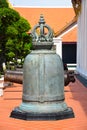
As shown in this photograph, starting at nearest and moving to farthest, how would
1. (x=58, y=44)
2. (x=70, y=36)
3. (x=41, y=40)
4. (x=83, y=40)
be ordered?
(x=41, y=40) < (x=83, y=40) < (x=58, y=44) < (x=70, y=36)

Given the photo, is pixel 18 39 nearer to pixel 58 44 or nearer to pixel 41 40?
pixel 58 44

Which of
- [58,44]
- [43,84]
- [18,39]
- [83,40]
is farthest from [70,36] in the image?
[43,84]

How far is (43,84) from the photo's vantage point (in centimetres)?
894

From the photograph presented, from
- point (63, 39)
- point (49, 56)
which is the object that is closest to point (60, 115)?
point (49, 56)

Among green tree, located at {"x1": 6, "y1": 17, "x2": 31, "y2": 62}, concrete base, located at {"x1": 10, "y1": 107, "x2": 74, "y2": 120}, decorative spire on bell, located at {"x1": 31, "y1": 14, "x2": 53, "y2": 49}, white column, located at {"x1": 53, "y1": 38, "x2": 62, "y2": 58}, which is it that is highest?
decorative spire on bell, located at {"x1": 31, "y1": 14, "x2": 53, "y2": 49}

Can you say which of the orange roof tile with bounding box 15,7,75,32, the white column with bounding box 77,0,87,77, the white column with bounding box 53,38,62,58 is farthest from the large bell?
the orange roof tile with bounding box 15,7,75,32

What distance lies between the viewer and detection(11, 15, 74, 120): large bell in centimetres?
892

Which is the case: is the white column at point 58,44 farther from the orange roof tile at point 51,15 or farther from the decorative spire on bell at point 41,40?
the decorative spire on bell at point 41,40

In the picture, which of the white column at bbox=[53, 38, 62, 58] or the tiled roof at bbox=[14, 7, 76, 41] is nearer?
the white column at bbox=[53, 38, 62, 58]

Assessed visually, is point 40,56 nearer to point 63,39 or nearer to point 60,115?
point 60,115

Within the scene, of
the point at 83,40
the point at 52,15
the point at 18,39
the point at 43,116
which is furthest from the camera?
the point at 52,15

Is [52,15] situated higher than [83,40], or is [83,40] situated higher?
[52,15]

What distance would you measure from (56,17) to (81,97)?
20828 mm

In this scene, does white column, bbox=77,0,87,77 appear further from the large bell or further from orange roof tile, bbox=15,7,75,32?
the large bell
